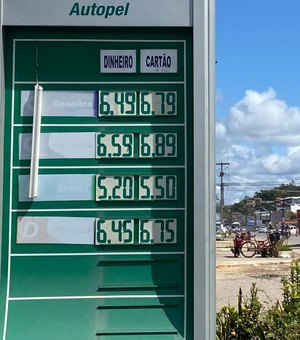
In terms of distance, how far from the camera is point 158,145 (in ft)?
10.2

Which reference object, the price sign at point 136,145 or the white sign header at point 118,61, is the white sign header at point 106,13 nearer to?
the white sign header at point 118,61

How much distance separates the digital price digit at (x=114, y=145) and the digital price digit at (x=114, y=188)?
123 mm

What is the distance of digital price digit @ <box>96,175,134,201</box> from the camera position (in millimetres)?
3082

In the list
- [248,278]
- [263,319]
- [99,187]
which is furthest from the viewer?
[248,278]

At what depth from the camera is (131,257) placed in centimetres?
308

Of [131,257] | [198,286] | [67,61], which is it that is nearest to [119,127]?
[67,61]

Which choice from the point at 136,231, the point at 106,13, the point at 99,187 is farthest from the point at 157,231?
the point at 106,13

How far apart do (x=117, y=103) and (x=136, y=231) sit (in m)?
0.72

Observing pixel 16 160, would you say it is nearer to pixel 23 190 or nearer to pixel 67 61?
pixel 23 190

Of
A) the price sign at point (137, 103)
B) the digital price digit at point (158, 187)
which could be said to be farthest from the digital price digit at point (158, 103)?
the digital price digit at point (158, 187)

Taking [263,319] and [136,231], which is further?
[263,319]

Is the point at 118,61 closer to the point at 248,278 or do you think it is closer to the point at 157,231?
the point at 157,231

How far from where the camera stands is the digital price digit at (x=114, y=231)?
3070 millimetres

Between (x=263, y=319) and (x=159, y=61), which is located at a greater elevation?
(x=159, y=61)
